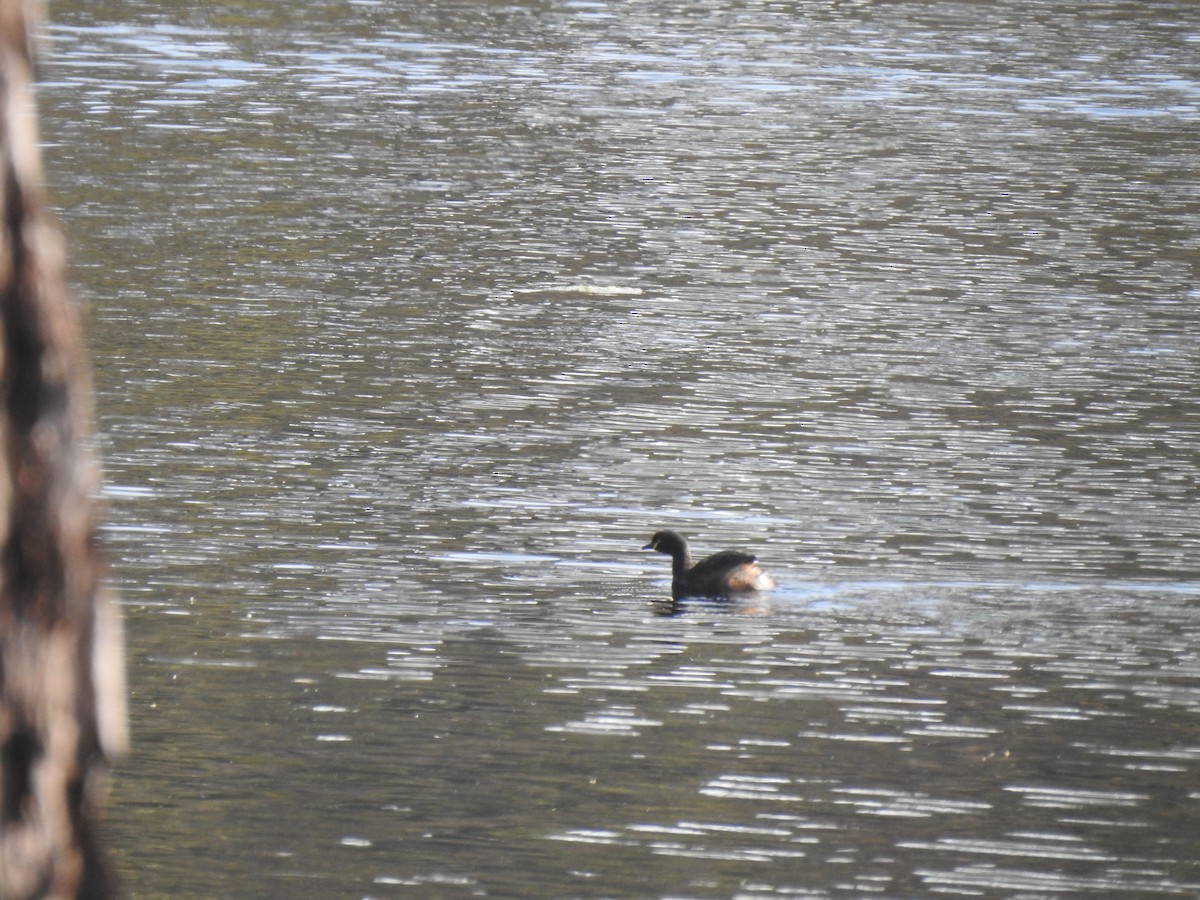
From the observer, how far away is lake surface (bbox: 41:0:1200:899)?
9.95m

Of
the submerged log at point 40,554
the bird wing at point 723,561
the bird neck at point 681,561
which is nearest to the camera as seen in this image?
the submerged log at point 40,554

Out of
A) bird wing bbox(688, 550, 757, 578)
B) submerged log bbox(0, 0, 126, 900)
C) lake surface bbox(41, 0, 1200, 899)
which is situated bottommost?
lake surface bbox(41, 0, 1200, 899)

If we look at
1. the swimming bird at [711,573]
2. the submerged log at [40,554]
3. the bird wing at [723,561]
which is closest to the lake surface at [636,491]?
the swimming bird at [711,573]

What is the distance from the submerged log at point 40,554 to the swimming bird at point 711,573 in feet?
30.1

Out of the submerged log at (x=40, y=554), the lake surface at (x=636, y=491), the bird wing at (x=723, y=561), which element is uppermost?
the submerged log at (x=40, y=554)

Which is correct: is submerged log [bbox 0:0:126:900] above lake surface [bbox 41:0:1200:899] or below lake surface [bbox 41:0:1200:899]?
above

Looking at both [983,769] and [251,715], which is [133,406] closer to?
[251,715]

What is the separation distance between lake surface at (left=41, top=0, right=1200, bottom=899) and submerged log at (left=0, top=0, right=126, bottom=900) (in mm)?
5502

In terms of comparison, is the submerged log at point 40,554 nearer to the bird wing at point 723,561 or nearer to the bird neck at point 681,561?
the bird wing at point 723,561

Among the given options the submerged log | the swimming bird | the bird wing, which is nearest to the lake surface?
the swimming bird

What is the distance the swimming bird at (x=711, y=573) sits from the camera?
42.0ft

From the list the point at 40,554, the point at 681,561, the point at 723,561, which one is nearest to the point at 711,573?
the point at 723,561

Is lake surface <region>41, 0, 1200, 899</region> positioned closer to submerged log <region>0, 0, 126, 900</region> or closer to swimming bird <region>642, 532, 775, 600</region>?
swimming bird <region>642, 532, 775, 600</region>

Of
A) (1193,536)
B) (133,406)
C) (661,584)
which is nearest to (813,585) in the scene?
(661,584)
